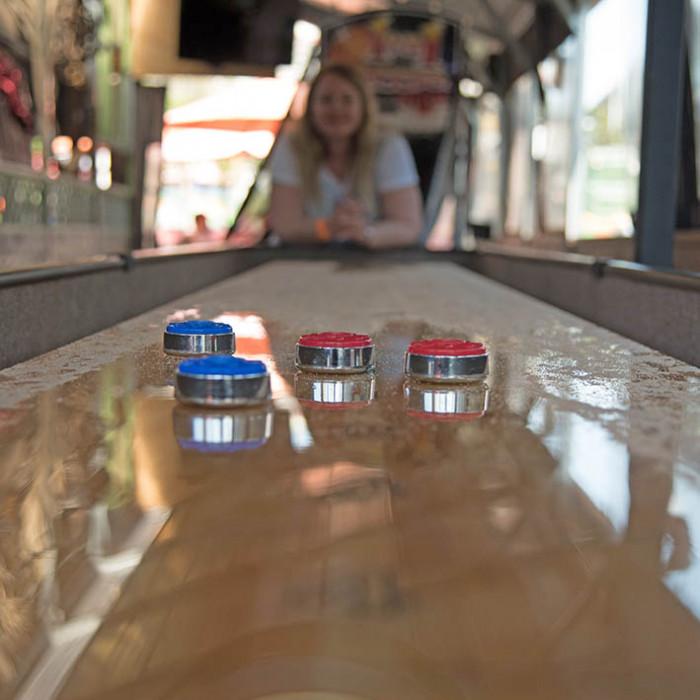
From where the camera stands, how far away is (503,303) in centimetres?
184

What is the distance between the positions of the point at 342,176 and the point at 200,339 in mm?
3572

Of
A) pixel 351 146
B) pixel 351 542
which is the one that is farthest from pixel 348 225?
pixel 351 542

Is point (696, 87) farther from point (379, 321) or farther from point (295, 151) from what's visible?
point (379, 321)

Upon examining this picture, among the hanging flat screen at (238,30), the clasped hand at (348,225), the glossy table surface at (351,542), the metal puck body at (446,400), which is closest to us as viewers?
the glossy table surface at (351,542)

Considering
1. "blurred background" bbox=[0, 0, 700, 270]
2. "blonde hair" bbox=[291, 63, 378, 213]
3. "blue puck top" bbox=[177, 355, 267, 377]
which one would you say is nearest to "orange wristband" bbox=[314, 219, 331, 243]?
"blonde hair" bbox=[291, 63, 378, 213]

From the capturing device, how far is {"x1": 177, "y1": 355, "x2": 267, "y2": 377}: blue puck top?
29.1 inches

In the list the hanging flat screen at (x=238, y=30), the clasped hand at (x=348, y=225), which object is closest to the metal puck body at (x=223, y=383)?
the clasped hand at (x=348, y=225)

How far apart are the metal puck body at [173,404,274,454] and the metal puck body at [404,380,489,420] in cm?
13

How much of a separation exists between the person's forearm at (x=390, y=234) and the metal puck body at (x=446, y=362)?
345 centimetres

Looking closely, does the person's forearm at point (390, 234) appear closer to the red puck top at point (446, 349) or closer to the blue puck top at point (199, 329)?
the blue puck top at point (199, 329)

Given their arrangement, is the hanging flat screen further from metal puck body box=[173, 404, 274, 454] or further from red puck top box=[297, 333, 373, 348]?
metal puck body box=[173, 404, 274, 454]

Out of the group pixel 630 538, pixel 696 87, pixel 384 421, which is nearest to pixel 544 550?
pixel 630 538

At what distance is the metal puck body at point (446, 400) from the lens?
792 millimetres

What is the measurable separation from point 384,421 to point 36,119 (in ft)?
19.1
